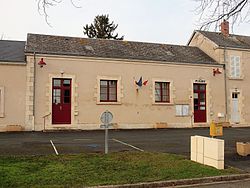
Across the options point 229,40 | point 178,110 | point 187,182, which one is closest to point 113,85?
point 178,110

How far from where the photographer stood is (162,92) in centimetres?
2117

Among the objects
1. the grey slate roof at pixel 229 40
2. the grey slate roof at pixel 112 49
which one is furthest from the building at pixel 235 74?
the grey slate roof at pixel 112 49

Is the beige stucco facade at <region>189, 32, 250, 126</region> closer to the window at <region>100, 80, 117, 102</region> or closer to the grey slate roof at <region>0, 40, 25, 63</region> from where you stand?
the window at <region>100, 80, 117, 102</region>

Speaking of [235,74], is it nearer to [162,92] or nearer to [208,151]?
[162,92]

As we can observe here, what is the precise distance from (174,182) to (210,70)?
1679 cm

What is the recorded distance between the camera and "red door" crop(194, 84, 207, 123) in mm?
21953

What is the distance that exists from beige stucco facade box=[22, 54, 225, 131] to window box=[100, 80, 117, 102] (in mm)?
330

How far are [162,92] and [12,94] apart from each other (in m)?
9.52

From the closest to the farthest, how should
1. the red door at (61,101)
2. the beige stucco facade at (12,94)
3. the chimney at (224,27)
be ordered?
the chimney at (224,27), the beige stucco facade at (12,94), the red door at (61,101)

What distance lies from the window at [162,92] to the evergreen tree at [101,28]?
24.1 m

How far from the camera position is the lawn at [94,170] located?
21.4 feet

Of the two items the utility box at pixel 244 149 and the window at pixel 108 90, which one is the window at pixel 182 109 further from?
the utility box at pixel 244 149

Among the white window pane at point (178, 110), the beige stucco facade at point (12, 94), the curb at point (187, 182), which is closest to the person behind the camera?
the curb at point (187, 182)

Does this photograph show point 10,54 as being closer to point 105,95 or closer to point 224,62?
point 105,95
